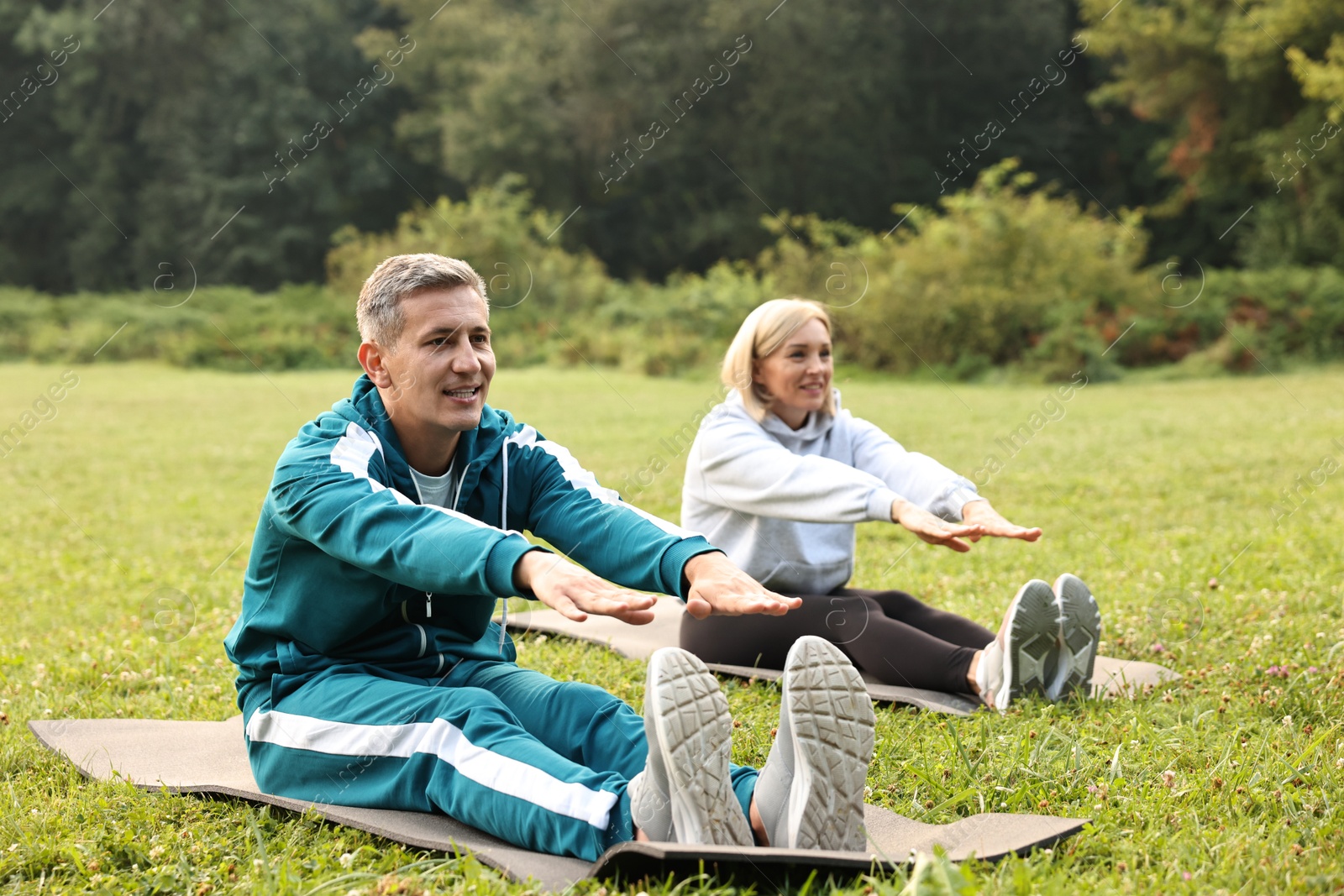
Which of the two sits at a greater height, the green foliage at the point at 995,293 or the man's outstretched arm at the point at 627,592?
the green foliage at the point at 995,293

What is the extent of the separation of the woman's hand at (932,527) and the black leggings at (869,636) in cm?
61

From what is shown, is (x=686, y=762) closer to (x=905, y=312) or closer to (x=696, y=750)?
(x=696, y=750)

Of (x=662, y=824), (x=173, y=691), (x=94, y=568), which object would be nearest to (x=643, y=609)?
(x=662, y=824)

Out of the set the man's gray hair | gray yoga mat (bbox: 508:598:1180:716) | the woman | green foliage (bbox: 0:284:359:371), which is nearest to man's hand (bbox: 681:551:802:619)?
gray yoga mat (bbox: 508:598:1180:716)

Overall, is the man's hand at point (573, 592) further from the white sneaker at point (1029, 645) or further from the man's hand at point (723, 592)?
the white sneaker at point (1029, 645)

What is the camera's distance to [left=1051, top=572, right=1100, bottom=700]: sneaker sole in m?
3.95

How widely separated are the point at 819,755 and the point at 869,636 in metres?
1.85

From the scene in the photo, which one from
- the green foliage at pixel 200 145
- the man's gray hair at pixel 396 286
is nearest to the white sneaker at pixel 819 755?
the man's gray hair at pixel 396 286

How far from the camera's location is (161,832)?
9.96 ft

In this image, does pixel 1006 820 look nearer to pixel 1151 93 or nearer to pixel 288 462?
pixel 288 462

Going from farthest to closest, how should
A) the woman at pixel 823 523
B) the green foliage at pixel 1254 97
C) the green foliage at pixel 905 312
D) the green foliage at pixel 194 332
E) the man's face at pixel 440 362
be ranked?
the green foliage at pixel 1254 97 < the green foliage at pixel 194 332 < the green foliage at pixel 905 312 < the woman at pixel 823 523 < the man's face at pixel 440 362

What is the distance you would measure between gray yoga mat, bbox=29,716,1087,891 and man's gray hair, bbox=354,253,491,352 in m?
1.23

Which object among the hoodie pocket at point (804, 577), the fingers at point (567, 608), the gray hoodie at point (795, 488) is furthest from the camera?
the hoodie pocket at point (804, 577)

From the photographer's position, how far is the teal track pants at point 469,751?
8.82 ft
